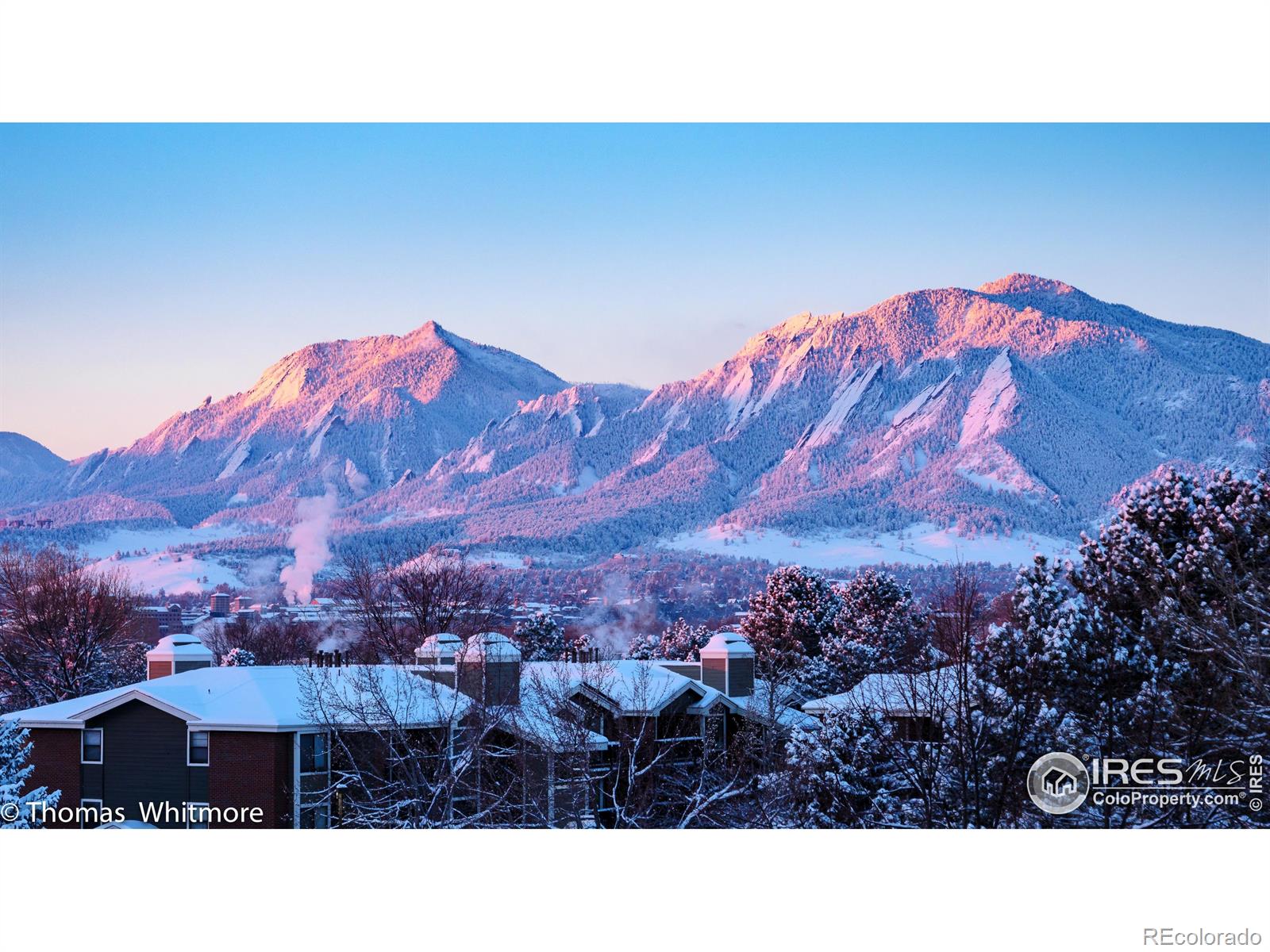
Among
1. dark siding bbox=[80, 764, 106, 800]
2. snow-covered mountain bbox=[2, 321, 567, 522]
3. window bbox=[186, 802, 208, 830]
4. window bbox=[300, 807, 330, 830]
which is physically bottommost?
window bbox=[300, 807, 330, 830]

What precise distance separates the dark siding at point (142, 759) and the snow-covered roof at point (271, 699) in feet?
0.67

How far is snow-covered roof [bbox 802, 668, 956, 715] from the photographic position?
16.4m

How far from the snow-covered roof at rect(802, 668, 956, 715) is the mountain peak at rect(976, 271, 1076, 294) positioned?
75.6 meters

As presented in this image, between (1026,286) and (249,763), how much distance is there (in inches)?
3370

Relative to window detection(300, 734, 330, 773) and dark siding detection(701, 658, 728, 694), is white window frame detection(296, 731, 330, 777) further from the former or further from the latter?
dark siding detection(701, 658, 728, 694)

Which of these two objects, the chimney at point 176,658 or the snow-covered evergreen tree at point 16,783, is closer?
the snow-covered evergreen tree at point 16,783

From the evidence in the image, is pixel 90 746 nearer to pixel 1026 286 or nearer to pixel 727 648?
pixel 727 648

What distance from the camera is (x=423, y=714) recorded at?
17.0 metres

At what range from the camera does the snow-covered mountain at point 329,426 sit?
235 feet

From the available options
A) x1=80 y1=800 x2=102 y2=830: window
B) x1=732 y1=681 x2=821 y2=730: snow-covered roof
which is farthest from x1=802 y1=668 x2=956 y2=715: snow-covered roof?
x1=80 y1=800 x2=102 y2=830: window

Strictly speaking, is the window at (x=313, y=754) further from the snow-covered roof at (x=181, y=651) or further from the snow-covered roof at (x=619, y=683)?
the snow-covered roof at (x=181, y=651)

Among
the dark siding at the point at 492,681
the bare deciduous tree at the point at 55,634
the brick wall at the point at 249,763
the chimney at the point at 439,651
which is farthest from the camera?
the bare deciduous tree at the point at 55,634

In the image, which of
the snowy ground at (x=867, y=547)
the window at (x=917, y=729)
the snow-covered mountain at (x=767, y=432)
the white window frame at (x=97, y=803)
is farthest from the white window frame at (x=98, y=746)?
the snowy ground at (x=867, y=547)
